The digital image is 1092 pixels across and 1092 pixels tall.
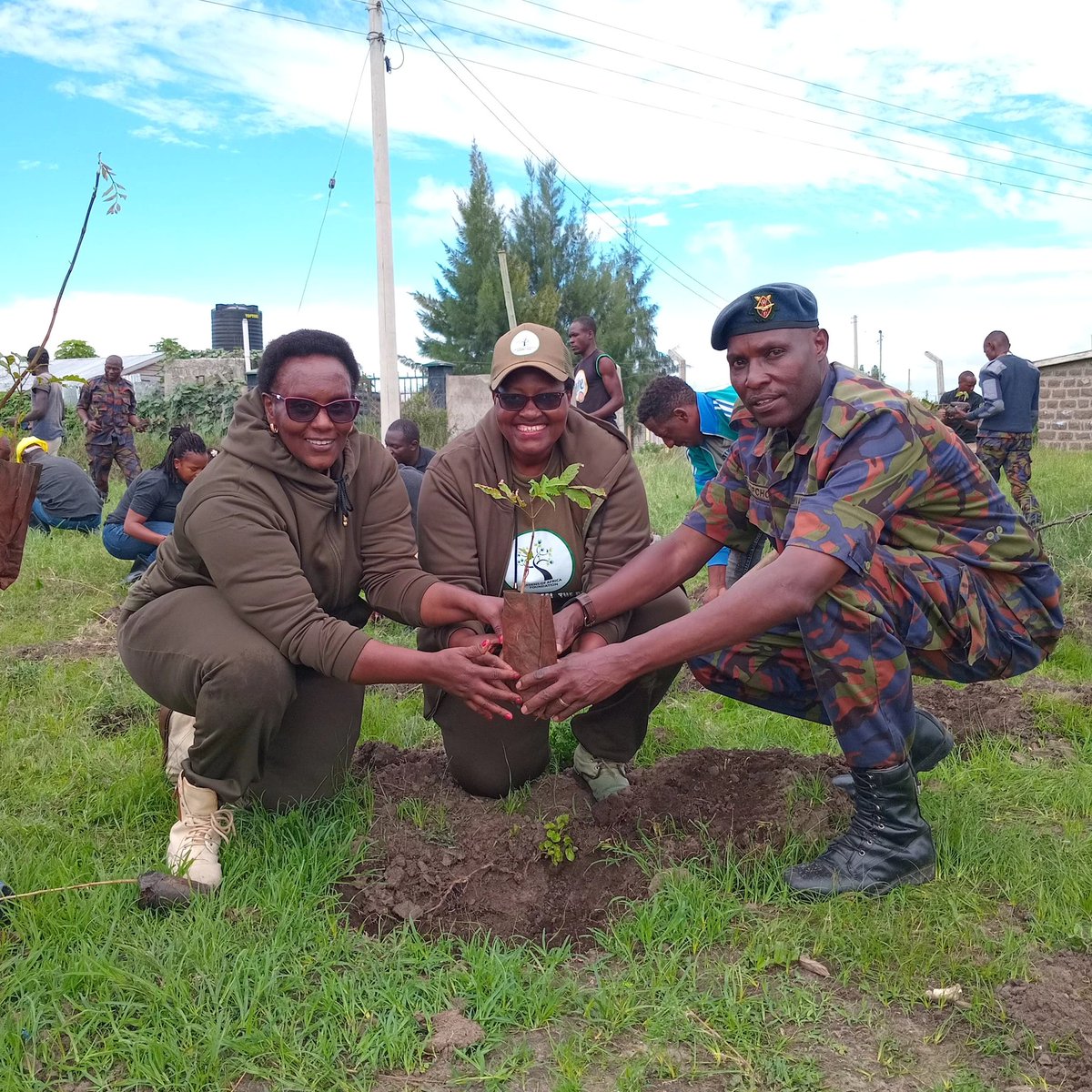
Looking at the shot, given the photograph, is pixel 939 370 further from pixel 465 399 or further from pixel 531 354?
pixel 531 354

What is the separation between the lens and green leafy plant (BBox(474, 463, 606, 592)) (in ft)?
9.96

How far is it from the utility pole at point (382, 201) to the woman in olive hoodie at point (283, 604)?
940cm

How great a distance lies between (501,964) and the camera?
2.48m

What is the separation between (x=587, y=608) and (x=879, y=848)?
3.91 ft

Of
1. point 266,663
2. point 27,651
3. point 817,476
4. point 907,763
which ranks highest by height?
point 817,476

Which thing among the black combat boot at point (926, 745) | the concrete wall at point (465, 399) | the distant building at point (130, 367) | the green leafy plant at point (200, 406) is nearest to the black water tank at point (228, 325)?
the distant building at point (130, 367)

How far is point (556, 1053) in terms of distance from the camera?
7.10ft

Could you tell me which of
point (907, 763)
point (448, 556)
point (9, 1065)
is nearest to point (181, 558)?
point (448, 556)

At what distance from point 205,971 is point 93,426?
11.4m

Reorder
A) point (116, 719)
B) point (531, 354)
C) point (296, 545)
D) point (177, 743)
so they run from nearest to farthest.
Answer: point (296, 545) < point (531, 354) < point (177, 743) < point (116, 719)

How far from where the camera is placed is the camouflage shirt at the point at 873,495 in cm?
267

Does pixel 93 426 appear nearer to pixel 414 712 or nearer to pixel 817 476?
pixel 414 712

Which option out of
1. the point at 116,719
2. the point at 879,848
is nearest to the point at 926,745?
the point at 879,848

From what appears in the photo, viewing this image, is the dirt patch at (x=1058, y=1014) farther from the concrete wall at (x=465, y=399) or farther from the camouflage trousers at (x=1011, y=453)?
the concrete wall at (x=465, y=399)
